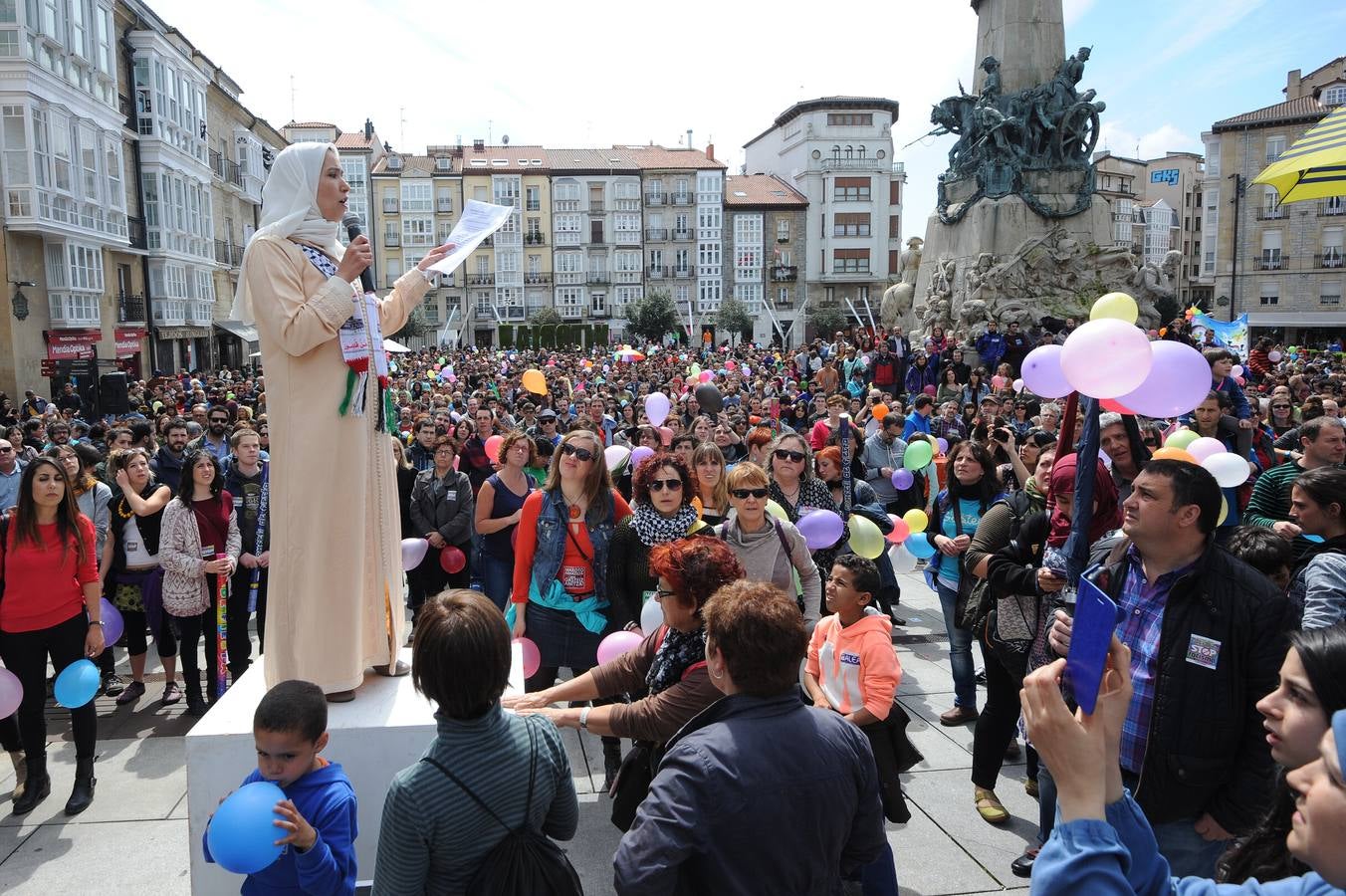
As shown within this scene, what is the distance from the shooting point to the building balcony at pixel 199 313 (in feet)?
117

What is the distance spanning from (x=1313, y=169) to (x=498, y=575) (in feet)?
22.2

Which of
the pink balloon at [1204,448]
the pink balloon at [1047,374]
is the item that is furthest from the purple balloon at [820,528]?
the pink balloon at [1204,448]

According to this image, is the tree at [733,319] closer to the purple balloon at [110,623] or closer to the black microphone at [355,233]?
the purple balloon at [110,623]

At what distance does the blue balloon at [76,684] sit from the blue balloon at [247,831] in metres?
2.82

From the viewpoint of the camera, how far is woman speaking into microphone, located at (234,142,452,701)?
330 cm

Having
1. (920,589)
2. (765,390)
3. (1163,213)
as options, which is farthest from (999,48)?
(1163,213)

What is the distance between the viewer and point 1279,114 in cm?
4922

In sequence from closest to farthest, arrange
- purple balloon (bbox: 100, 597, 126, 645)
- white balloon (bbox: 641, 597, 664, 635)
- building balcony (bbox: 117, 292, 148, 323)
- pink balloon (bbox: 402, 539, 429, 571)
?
white balloon (bbox: 641, 597, 664, 635), purple balloon (bbox: 100, 597, 126, 645), pink balloon (bbox: 402, 539, 429, 571), building balcony (bbox: 117, 292, 148, 323)

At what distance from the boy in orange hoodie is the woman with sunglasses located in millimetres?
1335

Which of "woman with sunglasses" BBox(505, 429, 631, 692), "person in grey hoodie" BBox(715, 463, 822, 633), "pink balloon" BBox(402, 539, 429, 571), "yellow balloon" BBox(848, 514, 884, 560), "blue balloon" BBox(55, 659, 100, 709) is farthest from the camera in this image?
"pink balloon" BBox(402, 539, 429, 571)

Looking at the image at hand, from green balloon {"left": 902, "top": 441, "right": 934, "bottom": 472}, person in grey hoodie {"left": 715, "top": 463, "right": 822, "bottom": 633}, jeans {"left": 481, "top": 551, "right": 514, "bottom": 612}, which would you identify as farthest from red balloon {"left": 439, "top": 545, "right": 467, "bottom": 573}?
green balloon {"left": 902, "top": 441, "right": 934, "bottom": 472}

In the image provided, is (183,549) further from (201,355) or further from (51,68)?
(201,355)

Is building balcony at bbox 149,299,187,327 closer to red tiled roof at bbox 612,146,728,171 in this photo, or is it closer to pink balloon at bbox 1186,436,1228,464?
pink balloon at bbox 1186,436,1228,464

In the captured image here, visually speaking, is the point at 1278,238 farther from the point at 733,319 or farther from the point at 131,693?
the point at 131,693
